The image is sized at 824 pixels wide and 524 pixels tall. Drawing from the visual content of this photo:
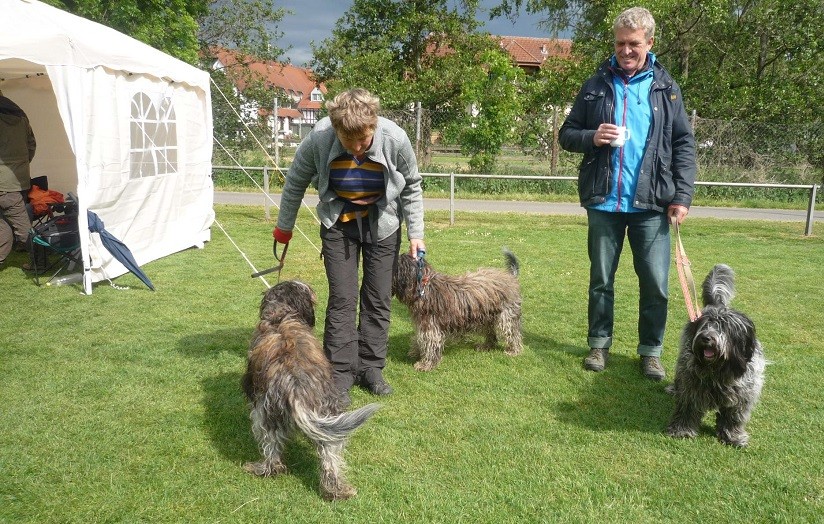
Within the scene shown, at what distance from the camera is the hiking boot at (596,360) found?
14.5 ft

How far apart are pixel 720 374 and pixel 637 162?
1518mm

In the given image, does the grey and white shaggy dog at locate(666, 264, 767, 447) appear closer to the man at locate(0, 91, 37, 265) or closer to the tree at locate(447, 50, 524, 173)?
the man at locate(0, 91, 37, 265)

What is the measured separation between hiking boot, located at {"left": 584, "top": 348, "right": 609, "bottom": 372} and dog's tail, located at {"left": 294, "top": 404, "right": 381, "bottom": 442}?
226 centimetres

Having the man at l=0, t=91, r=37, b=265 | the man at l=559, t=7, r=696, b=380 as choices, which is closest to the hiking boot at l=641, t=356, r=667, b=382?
the man at l=559, t=7, r=696, b=380

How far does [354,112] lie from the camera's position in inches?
123

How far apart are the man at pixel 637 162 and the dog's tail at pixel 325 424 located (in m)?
2.34

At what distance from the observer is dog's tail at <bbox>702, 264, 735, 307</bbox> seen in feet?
11.7

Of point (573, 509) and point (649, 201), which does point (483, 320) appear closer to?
point (649, 201)

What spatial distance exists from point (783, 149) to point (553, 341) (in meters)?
14.8

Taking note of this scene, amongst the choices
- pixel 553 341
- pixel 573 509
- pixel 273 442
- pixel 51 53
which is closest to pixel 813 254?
pixel 553 341

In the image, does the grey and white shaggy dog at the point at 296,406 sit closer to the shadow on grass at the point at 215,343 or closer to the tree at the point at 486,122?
the shadow on grass at the point at 215,343

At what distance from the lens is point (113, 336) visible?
5.01 metres

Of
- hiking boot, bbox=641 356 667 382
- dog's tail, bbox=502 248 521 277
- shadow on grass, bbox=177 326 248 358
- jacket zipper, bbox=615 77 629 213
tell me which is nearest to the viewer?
jacket zipper, bbox=615 77 629 213

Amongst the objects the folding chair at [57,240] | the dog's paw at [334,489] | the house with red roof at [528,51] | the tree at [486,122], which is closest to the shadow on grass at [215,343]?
the dog's paw at [334,489]
